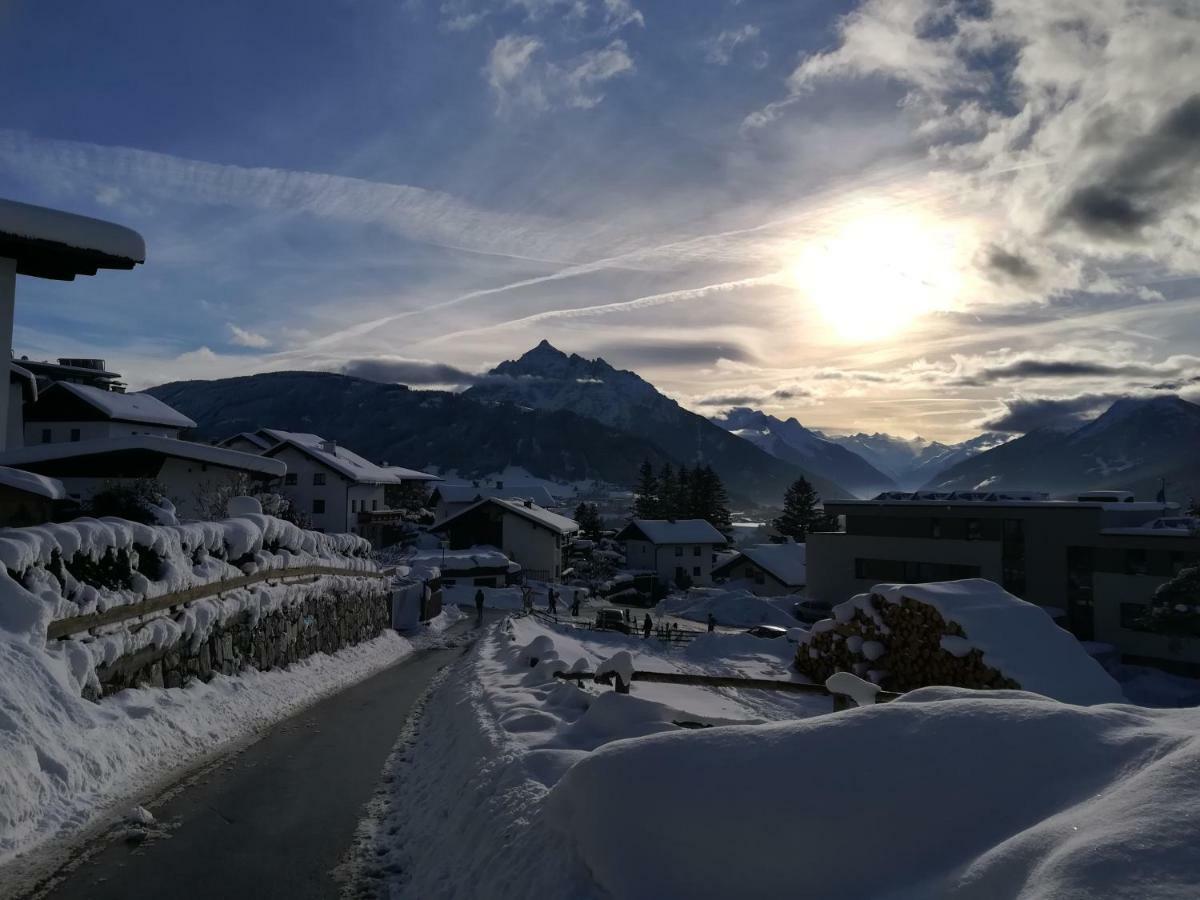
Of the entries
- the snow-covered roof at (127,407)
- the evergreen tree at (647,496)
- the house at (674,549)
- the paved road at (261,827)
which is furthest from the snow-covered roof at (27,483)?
the evergreen tree at (647,496)

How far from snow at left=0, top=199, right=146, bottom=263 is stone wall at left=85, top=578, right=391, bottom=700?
6985 millimetres

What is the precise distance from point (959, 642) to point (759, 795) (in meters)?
15.8

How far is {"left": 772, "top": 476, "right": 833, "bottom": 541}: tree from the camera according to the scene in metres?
91.9

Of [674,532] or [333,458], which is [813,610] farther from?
[333,458]

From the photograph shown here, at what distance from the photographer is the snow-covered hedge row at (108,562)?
10.6 metres

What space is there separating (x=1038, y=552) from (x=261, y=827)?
141 feet

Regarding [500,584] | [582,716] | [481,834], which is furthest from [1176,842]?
[500,584]

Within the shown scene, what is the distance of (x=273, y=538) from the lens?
20844 mm

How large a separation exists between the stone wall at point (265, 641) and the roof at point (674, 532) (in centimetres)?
5412

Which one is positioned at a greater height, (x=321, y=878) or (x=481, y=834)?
(x=481, y=834)

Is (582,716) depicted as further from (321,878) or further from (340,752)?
(340,752)

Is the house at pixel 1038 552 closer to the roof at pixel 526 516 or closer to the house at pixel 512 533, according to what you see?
the roof at pixel 526 516

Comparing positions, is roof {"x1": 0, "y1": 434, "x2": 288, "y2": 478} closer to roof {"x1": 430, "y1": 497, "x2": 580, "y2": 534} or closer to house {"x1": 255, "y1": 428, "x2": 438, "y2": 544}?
house {"x1": 255, "y1": 428, "x2": 438, "y2": 544}

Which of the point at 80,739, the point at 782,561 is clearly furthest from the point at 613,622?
the point at 782,561
